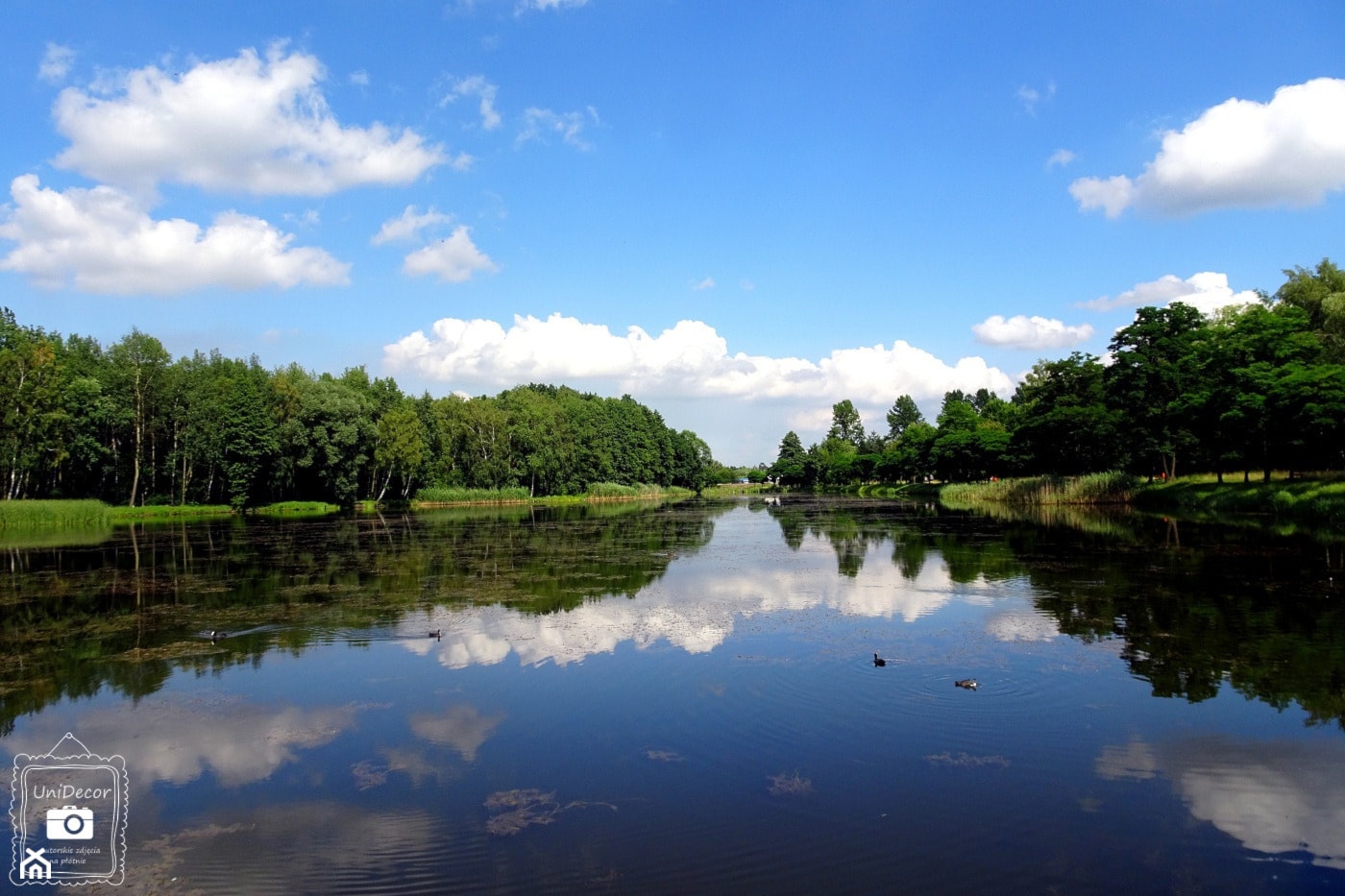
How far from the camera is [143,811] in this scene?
7535 millimetres

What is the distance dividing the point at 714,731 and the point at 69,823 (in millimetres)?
6488

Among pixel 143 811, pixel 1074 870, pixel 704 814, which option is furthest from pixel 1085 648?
pixel 143 811

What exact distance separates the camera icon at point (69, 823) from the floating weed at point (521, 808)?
3.63 metres

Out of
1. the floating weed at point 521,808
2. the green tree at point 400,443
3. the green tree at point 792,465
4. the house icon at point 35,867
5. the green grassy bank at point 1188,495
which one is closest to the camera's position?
the house icon at point 35,867

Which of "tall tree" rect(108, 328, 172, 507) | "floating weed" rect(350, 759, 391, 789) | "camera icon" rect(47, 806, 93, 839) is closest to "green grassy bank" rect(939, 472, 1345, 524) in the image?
"floating weed" rect(350, 759, 391, 789)

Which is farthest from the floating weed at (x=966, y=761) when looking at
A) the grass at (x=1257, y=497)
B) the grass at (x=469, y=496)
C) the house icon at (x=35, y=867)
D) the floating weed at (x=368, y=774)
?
the grass at (x=469, y=496)

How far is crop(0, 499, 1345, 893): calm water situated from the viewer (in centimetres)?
639

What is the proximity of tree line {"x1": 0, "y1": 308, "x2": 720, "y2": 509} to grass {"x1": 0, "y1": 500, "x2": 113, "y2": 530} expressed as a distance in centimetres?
585

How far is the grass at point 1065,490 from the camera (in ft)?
179

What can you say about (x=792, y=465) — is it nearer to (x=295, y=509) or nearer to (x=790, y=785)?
(x=295, y=509)

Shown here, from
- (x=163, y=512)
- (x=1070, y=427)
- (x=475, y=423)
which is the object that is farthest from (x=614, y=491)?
(x=1070, y=427)

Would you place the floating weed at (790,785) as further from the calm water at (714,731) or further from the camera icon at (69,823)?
the camera icon at (69,823)

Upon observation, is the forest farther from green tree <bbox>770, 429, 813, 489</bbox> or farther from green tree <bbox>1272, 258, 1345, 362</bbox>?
green tree <bbox>770, 429, 813, 489</bbox>

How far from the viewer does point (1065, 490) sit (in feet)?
188
